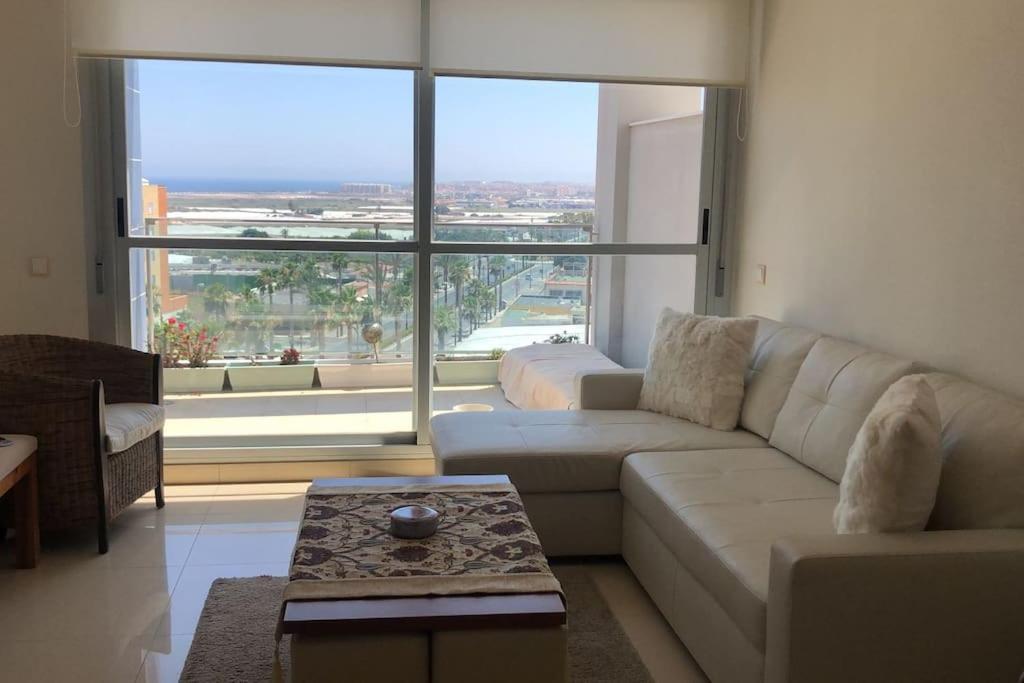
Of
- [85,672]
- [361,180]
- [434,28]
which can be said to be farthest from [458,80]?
[85,672]

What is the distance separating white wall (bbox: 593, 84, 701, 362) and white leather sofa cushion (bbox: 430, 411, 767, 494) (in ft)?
3.66

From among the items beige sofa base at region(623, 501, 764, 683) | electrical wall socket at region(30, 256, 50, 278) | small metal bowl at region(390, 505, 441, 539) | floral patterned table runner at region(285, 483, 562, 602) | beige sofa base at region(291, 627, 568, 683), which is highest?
electrical wall socket at region(30, 256, 50, 278)

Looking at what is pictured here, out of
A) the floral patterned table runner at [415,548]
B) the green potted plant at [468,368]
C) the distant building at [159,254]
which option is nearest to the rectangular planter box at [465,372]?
the green potted plant at [468,368]

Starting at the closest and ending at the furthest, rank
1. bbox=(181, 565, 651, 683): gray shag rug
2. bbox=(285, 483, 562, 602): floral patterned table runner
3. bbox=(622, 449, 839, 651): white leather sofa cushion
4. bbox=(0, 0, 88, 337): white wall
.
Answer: bbox=(285, 483, 562, 602): floral patterned table runner, bbox=(622, 449, 839, 651): white leather sofa cushion, bbox=(181, 565, 651, 683): gray shag rug, bbox=(0, 0, 88, 337): white wall

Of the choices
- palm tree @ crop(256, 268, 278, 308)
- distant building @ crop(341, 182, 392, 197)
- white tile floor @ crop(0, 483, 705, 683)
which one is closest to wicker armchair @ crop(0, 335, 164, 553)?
white tile floor @ crop(0, 483, 705, 683)

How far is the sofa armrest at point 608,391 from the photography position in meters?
4.37

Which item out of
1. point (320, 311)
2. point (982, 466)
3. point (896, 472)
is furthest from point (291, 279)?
point (982, 466)

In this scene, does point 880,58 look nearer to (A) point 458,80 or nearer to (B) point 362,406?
(A) point 458,80

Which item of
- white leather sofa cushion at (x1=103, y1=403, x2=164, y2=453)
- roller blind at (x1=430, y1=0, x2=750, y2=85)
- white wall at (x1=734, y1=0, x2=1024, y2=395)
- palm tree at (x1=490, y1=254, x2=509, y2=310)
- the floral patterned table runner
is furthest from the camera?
palm tree at (x1=490, y1=254, x2=509, y2=310)

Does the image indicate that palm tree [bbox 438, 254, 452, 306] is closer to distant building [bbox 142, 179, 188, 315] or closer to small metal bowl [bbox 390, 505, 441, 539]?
distant building [bbox 142, 179, 188, 315]

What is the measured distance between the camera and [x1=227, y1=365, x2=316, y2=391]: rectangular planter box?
15.9ft

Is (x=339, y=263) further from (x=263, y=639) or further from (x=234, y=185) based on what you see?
(x=263, y=639)

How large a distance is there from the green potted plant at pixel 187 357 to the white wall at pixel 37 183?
1.35ft

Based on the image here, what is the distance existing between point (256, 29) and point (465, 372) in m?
2.01
